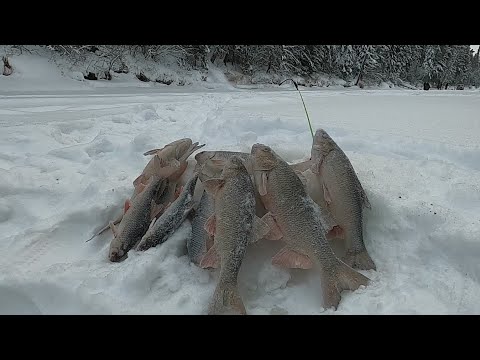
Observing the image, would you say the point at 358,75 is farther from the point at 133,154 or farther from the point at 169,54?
the point at 133,154

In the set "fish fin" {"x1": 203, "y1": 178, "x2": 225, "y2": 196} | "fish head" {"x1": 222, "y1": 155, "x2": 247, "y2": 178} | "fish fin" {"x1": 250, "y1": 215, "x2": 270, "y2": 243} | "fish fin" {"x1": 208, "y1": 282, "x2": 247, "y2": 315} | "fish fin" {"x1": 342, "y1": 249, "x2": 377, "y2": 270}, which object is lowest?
"fish fin" {"x1": 342, "y1": 249, "x2": 377, "y2": 270}

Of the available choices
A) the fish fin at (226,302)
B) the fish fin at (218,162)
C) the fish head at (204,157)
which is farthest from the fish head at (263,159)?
the fish fin at (226,302)

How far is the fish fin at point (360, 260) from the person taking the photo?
296 centimetres

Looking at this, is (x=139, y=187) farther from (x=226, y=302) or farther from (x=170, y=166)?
(x=226, y=302)

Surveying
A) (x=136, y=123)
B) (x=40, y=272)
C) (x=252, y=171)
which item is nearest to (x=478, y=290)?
(x=252, y=171)

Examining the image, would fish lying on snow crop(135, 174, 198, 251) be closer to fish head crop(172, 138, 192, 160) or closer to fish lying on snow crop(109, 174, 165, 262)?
fish lying on snow crop(109, 174, 165, 262)

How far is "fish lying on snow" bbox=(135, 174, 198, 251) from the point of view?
3189 mm

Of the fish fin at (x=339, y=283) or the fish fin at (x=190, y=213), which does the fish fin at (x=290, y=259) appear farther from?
the fish fin at (x=190, y=213)

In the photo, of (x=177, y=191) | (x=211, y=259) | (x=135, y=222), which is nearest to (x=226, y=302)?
(x=211, y=259)

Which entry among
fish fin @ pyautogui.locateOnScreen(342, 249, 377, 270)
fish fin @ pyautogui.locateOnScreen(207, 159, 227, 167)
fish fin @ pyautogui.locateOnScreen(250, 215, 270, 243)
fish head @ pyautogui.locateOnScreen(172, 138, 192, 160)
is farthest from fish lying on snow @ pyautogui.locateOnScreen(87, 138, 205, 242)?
fish fin @ pyautogui.locateOnScreen(342, 249, 377, 270)

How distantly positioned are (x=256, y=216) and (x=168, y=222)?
0.79 metres

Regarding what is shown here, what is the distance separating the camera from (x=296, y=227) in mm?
2910

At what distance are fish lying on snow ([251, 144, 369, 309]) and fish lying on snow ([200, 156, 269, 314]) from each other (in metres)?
0.14

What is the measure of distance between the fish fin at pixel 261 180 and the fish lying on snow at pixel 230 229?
0.07 meters
